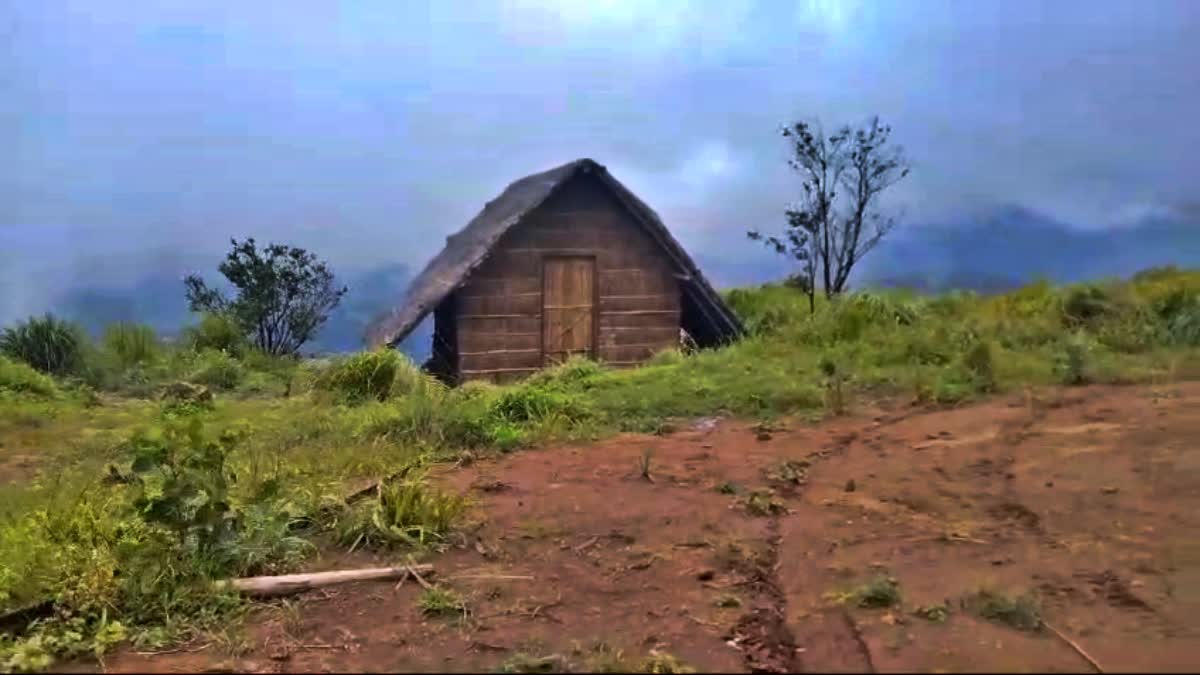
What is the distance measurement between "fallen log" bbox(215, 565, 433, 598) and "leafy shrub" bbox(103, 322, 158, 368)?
11.2 m

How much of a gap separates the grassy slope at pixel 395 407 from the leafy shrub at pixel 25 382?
0.03 metres

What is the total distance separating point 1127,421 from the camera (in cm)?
695

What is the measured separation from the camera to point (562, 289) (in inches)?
550

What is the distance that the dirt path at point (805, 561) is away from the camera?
11.0 feet

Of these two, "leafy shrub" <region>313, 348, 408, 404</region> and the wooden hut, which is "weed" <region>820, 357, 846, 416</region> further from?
the wooden hut

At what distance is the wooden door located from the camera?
13867mm


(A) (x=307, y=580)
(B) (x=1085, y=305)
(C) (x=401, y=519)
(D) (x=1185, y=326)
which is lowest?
(A) (x=307, y=580)

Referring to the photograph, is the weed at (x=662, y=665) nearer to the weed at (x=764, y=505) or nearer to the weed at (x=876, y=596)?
the weed at (x=876, y=596)

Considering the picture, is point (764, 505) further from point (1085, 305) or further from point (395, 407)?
point (1085, 305)

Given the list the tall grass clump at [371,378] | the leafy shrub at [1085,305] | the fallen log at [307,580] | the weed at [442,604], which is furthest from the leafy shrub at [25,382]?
the leafy shrub at [1085,305]

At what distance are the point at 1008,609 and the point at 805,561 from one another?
1.06 metres

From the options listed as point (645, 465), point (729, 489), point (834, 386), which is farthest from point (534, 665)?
point (834, 386)

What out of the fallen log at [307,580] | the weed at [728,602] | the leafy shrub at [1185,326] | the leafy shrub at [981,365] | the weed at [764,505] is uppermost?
the leafy shrub at [1185,326]

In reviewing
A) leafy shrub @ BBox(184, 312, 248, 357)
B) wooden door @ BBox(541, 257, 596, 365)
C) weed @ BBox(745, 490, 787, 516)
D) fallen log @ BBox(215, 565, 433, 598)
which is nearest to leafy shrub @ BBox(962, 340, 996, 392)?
weed @ BBox(745, 490, 787, 516)
